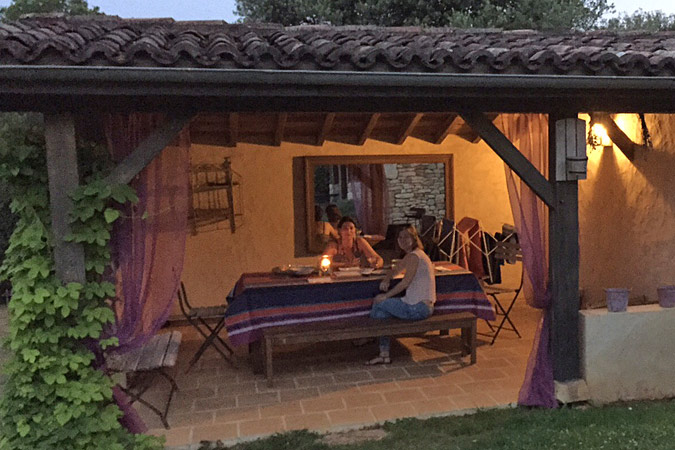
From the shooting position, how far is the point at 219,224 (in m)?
7.44

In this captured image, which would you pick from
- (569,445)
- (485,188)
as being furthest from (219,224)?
(569,445)

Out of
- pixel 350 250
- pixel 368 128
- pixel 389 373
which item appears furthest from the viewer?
pixel 368 128

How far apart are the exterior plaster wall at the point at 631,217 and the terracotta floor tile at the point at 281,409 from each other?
3.21 metres

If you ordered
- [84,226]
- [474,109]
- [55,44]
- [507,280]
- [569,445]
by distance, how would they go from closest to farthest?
[55,44]
[84,226]
[569,445]
[474,109]
[507,280]

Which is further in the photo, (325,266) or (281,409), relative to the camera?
(325,266)

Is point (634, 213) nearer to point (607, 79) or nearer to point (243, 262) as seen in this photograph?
point (607, 79)

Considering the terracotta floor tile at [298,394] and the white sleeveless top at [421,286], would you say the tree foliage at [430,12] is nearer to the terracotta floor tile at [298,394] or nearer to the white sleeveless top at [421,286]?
the white sleeveless top at [421,286]

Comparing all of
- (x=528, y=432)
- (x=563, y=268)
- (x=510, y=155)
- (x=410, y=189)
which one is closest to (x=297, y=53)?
(x=510, y=155)

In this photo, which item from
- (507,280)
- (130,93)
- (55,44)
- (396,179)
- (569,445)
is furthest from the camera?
(396,179)

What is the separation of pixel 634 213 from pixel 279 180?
4.15 metres

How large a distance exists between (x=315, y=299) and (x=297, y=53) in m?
2.56

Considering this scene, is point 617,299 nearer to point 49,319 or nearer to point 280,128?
point 49,319

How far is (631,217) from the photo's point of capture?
593 cm

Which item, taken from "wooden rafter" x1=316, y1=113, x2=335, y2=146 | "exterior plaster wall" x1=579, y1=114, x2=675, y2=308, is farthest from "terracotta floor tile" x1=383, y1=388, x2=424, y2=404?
"wooden rafter" x1=316, y1=113, x2=335, y2=146
